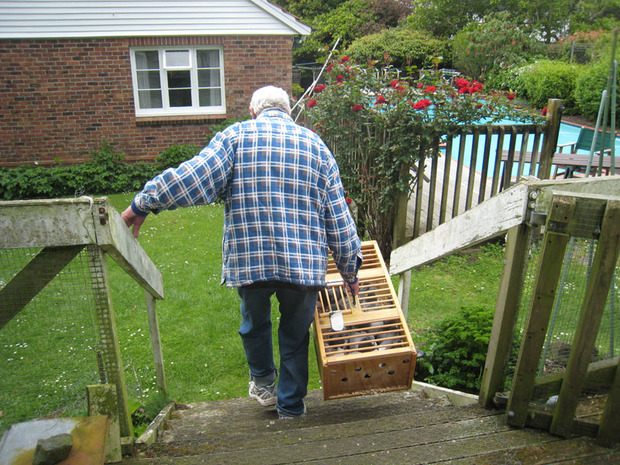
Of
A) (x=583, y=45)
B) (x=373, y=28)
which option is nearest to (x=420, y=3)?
(x=373, y=28)

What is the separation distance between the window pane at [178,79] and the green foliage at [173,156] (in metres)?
1.25

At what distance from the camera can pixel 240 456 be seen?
1976 millimetres

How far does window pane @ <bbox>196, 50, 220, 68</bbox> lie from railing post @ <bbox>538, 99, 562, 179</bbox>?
6.72 m

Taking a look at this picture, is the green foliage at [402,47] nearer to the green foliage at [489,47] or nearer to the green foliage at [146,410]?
the green foliage at [489,47]

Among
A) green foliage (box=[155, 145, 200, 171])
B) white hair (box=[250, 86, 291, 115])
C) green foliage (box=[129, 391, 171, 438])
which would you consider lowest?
green foliage (box=[155, 145, 200, 171])

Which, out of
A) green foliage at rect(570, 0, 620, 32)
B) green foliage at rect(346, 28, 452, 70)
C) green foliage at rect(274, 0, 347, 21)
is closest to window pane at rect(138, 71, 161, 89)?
green foliage at rect(346, 28, 452, 70)

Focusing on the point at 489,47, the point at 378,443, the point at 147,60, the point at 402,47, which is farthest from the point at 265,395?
the point at 402,47

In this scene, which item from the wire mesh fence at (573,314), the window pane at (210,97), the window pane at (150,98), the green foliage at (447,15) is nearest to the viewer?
the wire mesh fence at (573,314)

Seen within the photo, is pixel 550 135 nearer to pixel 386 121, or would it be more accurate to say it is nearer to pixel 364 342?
pixel 386 121

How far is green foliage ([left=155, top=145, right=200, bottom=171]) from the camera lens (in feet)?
32.6

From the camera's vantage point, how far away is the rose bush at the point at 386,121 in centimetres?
516

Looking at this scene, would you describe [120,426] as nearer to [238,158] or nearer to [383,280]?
[238,158]

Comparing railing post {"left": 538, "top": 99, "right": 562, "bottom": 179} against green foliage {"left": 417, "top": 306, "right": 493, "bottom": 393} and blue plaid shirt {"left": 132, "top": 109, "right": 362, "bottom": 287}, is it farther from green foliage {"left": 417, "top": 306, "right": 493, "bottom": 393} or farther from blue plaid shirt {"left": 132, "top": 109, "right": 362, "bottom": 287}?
blue plaid shirt {"left": 132, "top": 109, "right": 362, "bottom": 287}

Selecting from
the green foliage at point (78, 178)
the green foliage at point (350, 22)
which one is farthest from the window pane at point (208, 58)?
the green foliage at point (350, 22)
